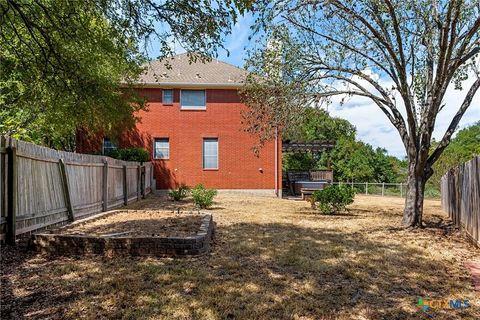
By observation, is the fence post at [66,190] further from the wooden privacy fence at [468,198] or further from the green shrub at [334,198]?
the wooden privacy fence at [468,198]

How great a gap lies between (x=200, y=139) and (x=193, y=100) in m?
2.09

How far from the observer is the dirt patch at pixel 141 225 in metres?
6.39

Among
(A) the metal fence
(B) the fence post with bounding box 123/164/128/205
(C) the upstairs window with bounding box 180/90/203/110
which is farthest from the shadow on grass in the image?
(A) the metal fence

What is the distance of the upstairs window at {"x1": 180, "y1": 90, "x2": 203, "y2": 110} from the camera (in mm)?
19094

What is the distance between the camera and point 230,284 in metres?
4.25

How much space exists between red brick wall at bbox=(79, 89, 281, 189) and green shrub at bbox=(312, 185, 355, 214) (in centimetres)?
781

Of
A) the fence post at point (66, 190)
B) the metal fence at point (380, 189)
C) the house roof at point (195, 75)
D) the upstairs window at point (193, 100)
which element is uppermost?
the house roof at point (195, 75)

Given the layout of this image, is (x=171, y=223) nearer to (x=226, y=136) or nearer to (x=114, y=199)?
(x=114, y=199)

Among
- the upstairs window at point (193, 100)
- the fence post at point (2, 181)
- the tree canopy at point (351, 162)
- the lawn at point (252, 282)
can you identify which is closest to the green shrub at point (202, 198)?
the lawn at point (252, 282)

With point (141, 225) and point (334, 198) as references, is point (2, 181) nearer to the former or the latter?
point (141, 225)

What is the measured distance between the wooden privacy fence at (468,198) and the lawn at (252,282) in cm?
55

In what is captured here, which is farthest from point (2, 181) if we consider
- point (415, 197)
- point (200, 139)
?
point (200, 139)

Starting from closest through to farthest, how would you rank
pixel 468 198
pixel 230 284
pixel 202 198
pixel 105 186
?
1. pixel 230 284
2. pixel 468 198
3. pixel 105 186
4. pixel 202 198

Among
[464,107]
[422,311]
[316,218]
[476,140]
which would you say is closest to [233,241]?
[422,311]
